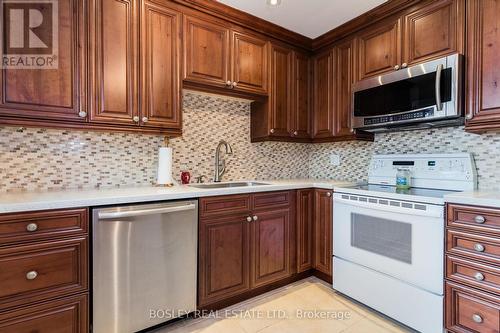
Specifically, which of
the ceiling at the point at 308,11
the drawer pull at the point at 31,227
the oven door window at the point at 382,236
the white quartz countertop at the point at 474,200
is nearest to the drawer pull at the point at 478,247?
the white quartz countertop at the point at 474,200

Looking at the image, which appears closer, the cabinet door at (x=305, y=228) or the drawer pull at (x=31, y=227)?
the drawer pull at (x=31, y=227)

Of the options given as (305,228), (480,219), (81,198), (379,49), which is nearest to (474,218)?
(480,219)

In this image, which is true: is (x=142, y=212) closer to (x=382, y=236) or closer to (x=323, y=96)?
(x=382, y=236)

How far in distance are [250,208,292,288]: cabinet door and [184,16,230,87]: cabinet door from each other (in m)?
1.23

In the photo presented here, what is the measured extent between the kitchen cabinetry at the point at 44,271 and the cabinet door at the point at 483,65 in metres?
2.53

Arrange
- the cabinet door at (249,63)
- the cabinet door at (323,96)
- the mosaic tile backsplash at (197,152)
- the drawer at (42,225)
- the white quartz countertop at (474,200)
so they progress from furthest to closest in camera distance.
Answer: the cabinet door at (323,96) < the cabinet door at (249,63) < the mosaic tile backsplash at (197,152) < the white quartz countertop at (474,200) < the drawer at (42,225)

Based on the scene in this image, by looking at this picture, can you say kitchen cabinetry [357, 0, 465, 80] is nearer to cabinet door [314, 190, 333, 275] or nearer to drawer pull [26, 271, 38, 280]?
cabinet door [314, 190, 333, 275]

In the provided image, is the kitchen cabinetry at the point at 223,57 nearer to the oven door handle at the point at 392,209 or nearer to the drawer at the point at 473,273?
the oven door handle at the point at 392,209

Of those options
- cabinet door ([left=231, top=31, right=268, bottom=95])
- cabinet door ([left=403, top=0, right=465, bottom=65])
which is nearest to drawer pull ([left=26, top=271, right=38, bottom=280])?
cabinet door ([left=231, top=31, right=268, bottom=95])

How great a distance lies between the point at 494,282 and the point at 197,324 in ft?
6.02

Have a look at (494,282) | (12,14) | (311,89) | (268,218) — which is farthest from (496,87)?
(12,14)

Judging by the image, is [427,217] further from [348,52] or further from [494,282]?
[348,52]

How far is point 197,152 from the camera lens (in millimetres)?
2469

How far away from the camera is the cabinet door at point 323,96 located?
2.73 metres
